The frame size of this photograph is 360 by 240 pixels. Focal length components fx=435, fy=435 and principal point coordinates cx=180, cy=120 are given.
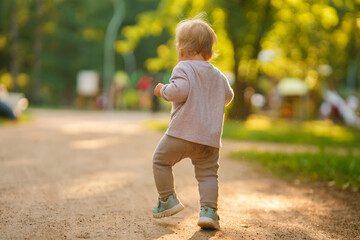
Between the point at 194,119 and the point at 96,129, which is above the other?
the point at 194,119

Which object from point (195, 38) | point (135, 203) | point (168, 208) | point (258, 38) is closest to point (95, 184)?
point (135, 203)

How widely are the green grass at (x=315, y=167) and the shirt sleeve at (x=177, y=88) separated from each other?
2615 mm

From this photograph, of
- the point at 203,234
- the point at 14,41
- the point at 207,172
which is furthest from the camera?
the point at 14,41

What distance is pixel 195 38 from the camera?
2969 mm

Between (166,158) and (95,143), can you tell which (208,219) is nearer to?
(166,158)

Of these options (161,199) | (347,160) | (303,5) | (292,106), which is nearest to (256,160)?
(347,160)

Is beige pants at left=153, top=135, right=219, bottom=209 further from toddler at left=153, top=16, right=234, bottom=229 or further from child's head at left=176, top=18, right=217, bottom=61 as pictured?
child's head at left=176, top=18, right=217, bottom=61

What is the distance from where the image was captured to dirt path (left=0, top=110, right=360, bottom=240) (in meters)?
2.79

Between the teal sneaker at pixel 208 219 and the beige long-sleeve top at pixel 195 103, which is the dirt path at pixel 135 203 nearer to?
the teal sneaker at pixel 208 219

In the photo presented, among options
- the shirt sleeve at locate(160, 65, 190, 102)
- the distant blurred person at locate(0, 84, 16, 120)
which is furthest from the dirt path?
the distant blurred person at locate(0, 84, 16, 120)

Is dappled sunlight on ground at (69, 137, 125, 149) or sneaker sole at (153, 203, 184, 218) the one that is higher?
sneaker sole at (153, 203, 184, 218)

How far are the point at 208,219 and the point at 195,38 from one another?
3.98ft

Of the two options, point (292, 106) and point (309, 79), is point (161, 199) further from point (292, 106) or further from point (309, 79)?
point (292, 106)

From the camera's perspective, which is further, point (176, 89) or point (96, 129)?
point (96, 129)
